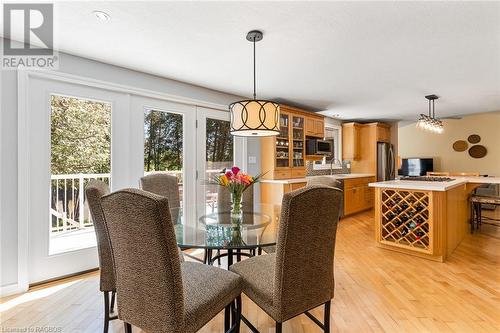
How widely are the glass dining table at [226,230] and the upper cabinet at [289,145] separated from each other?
191 centimetres

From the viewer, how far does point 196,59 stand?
2736 mm

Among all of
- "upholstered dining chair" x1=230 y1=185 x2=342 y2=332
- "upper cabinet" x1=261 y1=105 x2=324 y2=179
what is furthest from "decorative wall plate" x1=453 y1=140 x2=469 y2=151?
"upholstered dining chair" x1=230 y1=185 x2=342 y2=332

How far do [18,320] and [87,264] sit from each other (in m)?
0.86

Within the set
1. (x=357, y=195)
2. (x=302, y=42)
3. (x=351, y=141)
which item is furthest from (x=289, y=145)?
(x=302, y=42)

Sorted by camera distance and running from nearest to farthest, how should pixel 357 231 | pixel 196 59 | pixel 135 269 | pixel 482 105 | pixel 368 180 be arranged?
1. pixel 135 269
2. pixel 196 59
3. pixel 357 231
4. pixel 482 105
5. pixel 368 180

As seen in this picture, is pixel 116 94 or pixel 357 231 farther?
pixel 357 231

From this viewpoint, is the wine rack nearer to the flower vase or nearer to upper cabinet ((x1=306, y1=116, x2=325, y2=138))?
upper cabinet ((x1=306, y1=116, x2=325, y2=138))

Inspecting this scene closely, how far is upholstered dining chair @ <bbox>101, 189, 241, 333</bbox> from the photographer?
1.11 metres

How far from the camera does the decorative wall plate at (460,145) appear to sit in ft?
20.7

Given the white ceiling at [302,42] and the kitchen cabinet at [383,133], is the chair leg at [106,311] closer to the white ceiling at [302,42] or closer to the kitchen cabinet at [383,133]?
the white ceiling at [302,42]

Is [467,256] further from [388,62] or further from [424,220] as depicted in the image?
[388,62]

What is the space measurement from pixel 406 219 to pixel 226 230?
2.53 meters

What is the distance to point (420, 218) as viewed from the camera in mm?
3176

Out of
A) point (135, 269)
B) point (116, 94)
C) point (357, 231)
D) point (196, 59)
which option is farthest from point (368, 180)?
point (135, 269)
